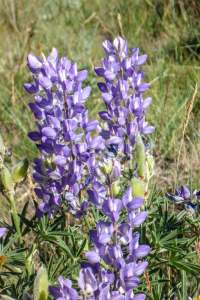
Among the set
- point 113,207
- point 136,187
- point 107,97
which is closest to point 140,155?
point 136,187

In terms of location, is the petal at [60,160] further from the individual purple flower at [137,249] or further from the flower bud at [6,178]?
the individual purple flower at [137,249]

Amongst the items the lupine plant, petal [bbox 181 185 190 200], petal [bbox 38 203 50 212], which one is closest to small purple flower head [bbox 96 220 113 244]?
the lupine plant

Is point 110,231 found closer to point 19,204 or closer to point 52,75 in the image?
point 52,75

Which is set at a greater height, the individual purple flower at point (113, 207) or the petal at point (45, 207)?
the individual purple flower at point (113, 207)

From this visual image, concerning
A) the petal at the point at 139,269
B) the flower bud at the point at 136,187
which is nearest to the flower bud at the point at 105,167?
the flower bud at the point at 136,187

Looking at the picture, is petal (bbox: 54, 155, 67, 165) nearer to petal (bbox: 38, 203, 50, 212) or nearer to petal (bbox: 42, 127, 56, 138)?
petal (bbox: 42, 127, 56, 138)

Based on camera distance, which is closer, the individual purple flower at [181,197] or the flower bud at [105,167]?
the flower bud at [105,167]
